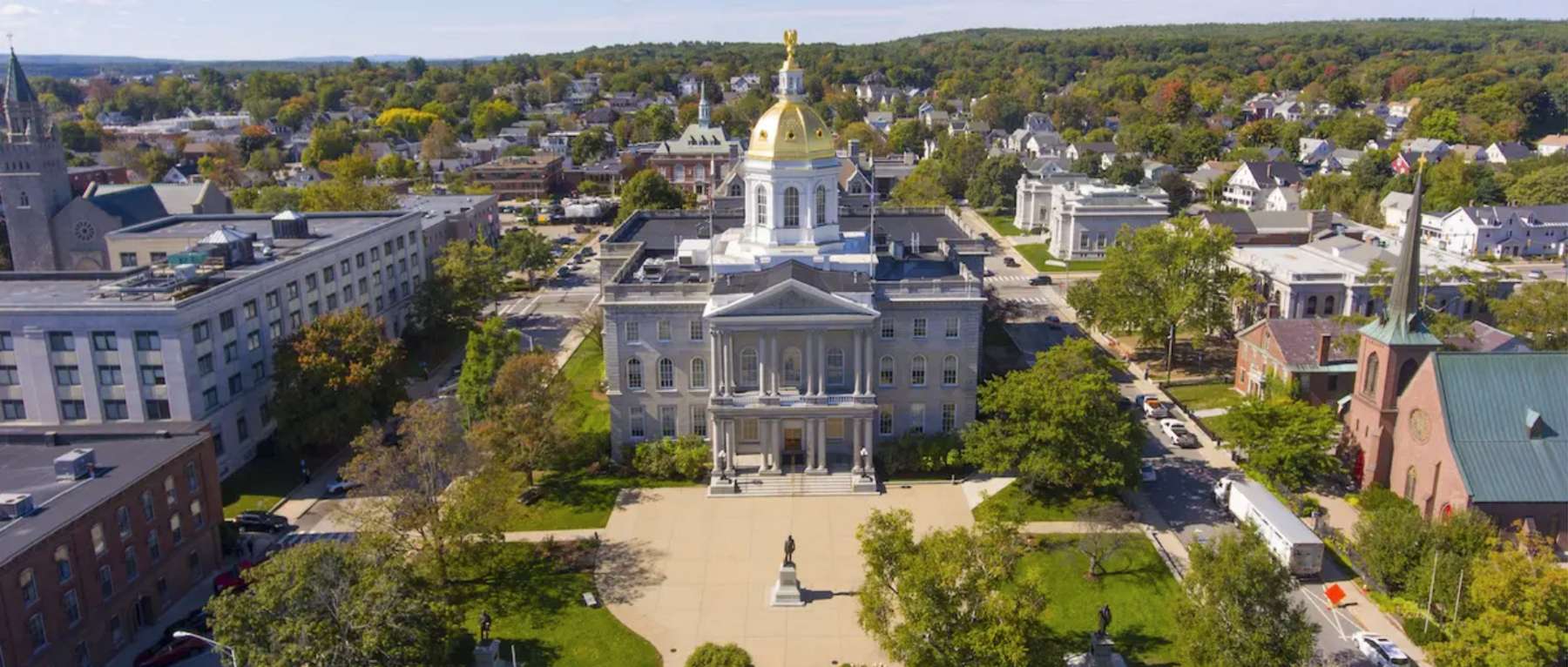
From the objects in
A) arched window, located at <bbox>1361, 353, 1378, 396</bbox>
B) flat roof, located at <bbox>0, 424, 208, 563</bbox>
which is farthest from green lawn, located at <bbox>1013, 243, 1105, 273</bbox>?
flat roof, located at <bbox>0, 424, 208, 563</bbox>

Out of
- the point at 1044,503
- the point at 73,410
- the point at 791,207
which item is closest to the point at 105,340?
the point at 73,410

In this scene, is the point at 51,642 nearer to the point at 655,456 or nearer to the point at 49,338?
the point at 49,338

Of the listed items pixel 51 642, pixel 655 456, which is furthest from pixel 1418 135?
pixel 51 642

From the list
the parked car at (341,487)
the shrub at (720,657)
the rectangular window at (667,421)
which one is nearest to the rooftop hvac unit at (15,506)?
the parked car at (341,487)

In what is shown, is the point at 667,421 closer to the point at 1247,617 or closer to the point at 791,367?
the point at 791,367

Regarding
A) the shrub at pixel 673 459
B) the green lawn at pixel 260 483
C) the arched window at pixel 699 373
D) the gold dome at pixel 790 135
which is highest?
the gold dome at pixel 790 135

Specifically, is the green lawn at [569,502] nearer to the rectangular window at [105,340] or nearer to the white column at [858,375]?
the white column at [858,375]
